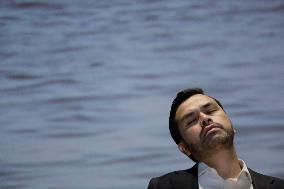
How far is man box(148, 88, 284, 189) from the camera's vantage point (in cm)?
136

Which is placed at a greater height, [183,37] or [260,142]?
[183,37]

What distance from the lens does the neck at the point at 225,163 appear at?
1386 millimetres

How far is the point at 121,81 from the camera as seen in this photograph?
8.57ft

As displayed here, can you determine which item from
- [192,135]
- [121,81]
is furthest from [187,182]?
[121,81]

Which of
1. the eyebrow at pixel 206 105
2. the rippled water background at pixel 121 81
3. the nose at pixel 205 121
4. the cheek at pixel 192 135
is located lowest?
the rippled water background at pixel 121 81

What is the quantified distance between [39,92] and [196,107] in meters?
1.28

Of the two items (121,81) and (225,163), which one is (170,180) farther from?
(121,81)

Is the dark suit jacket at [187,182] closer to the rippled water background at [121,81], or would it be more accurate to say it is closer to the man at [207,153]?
the man at [207,153]

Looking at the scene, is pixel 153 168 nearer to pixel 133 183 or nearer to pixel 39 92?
pixel 133 183

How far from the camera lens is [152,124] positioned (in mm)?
2404

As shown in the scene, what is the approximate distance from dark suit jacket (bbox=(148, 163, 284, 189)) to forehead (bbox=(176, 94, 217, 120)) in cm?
14

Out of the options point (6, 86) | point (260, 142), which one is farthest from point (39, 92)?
point (260, 142)

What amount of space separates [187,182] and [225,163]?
95mm

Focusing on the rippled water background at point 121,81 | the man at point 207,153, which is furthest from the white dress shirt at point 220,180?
the rippled water background at point 121,81
